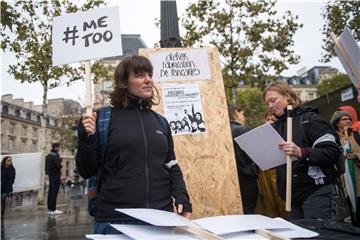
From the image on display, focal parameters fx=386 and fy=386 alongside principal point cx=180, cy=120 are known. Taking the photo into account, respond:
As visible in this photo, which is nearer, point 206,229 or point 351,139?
point 206,229

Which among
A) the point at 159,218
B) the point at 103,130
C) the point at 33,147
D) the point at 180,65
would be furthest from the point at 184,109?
the point at 33,147

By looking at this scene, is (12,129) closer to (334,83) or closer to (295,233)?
(334,83)

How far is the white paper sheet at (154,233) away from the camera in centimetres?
118

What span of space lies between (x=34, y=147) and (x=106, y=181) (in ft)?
248

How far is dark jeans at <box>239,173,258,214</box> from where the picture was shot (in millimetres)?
4363

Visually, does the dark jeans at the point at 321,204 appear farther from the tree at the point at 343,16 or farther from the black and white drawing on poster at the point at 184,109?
the tree at the point at 343,16

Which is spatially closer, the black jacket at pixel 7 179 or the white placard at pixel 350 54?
the white placard at pixel 350 54

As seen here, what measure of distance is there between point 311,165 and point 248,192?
1707mm

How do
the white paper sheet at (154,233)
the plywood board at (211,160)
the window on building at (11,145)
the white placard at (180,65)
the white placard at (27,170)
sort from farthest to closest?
the window on building at (11,145), the white placard at (27,170), the white placard at (180,65), the plywood board at (211,160), the white paper sheet at (154,233)

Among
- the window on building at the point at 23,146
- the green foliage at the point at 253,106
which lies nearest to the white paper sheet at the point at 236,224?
the green foliage at the point at 253,106

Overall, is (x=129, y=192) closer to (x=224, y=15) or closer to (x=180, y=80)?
(x=180, y=80)

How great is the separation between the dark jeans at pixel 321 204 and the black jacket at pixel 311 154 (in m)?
0.04

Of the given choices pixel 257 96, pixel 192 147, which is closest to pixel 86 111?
pixel 192 147

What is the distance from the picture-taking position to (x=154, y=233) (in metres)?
1.23
